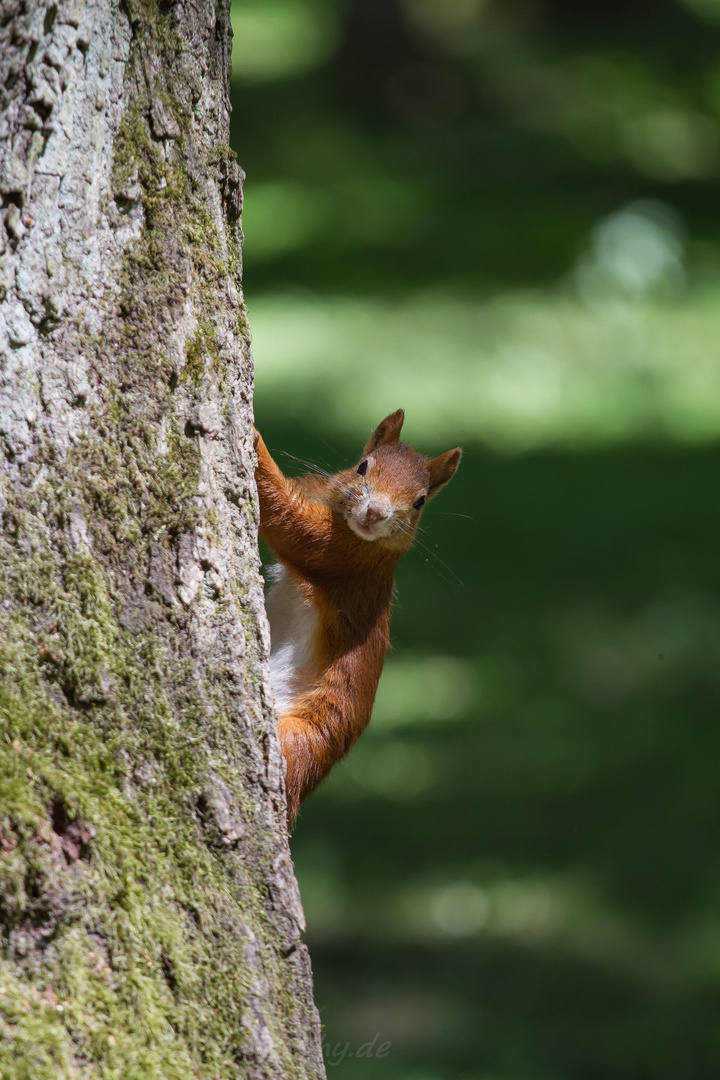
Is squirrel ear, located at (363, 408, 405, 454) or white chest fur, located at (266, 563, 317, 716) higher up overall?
squirrel ear, located at (363, 408, 405, 454)

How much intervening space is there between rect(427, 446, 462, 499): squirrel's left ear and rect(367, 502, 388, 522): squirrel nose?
1.31 feet

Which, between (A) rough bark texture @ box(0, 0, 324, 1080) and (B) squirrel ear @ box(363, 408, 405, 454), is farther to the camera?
(B) squirrel ear @ box(363, 408, 405, 454)

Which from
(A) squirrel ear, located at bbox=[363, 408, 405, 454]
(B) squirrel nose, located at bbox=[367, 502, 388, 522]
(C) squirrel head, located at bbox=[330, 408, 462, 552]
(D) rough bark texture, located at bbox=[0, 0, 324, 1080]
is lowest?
(D) rough bark texture, located at bbox=[0, 0, 324, 1080]

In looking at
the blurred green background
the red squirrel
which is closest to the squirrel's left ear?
the red squirrel

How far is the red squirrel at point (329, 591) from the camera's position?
2930mm

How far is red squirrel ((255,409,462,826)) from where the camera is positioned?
2930mm

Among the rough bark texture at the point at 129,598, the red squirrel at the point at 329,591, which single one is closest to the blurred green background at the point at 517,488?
the red squirrel at the point at 329,591

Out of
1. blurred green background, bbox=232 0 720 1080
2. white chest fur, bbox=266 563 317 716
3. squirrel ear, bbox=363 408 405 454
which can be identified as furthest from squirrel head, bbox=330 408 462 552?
blurred green background, bbox=232 0 720 1080

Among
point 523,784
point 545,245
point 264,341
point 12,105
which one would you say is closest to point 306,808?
point 523,784

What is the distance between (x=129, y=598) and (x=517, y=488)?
5624mm

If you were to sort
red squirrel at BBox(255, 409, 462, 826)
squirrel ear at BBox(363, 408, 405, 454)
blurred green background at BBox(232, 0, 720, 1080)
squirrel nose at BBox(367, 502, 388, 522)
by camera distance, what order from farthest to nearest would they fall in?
blurred green background at BBox(232, 0, 720, 1080), squirrel ear at BBox(363, 408, 405, 454), squirrel nose at BBox(367, 502, 388, 522), red squirrel at BBox(255, 409, 462, 826)

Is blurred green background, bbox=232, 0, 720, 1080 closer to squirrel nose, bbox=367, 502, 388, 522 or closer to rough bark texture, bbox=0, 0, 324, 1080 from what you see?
squirrel nose, bbox=367, 502, 388, 522

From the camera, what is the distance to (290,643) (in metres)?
3.07

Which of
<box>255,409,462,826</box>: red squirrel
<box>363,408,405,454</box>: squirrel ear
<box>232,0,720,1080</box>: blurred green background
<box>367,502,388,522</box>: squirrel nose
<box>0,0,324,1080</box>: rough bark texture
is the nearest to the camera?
<box>0,0,324,1080</box>: rough bark texture
